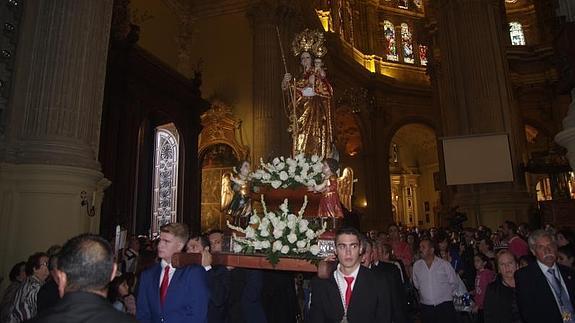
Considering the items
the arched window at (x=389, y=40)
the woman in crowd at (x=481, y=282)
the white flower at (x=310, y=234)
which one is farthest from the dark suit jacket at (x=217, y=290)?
the arched window at (x=389, y=40)

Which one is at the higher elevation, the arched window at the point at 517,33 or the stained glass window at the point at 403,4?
the stained glass window at the point at 403,4

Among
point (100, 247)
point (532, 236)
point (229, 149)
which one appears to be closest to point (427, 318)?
point (532, 236)

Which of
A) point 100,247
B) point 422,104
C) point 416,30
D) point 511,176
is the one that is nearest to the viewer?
point 100,247

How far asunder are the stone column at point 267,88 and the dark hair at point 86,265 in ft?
44.6

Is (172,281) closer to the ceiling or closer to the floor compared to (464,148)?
closer to the floor

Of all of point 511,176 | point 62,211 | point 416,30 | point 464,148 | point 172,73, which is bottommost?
point 62,211

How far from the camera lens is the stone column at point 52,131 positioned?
6340mm

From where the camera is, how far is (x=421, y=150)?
36.5 metres

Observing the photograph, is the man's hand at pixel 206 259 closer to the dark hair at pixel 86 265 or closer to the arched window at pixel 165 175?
the dark hair at pixel 86 265

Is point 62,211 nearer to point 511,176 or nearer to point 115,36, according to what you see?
point 115,36

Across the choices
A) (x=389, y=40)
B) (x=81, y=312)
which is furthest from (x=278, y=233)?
(x=389, y=40)

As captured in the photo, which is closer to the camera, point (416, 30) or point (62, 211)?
point (62, 211)

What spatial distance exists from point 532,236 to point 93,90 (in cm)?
688

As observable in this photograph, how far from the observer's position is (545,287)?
11.5ft
